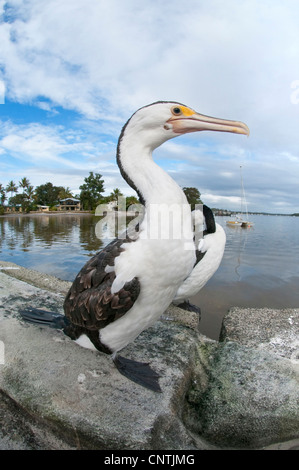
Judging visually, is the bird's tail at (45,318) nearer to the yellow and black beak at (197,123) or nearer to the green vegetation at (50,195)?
the yellow and black beak at (197,123)

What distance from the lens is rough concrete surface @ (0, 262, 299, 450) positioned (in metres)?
1.96

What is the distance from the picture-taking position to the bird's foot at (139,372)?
2.31 meters

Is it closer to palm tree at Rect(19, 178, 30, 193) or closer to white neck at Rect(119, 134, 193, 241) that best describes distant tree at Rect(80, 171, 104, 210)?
palm tree at Rect(19, 178, 30, 193)

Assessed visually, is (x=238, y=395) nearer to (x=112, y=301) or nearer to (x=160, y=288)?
(x=160, y=288)

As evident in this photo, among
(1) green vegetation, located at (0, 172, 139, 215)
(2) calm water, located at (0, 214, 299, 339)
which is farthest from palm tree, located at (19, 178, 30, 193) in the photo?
(2) calm water, located at (0, 214, 299, 339)

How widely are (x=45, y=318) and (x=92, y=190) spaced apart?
5919 cm

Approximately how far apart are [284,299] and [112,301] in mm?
5768

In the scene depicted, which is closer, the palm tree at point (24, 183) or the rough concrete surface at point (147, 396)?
the rough concrete surface at point (147, 396)

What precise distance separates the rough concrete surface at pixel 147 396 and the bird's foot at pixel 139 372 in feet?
0.16

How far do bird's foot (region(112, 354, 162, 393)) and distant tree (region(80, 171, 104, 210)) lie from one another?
2269 inches

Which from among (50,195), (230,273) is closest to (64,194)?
(50,195)

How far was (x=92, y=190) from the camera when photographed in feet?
198

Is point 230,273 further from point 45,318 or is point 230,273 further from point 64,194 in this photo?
point 64,194

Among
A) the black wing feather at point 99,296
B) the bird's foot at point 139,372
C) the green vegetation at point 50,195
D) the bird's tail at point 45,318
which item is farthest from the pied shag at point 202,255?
the green vegetation at point 50,195
